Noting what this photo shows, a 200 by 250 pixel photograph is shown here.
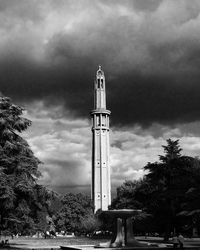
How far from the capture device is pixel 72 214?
86.8 metres

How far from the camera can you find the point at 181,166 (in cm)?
4316

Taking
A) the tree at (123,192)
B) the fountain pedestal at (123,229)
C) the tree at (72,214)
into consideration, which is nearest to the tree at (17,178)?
the fountain pedestal at (123,229)

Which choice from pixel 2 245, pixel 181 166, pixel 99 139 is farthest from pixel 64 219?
pixel 2 245

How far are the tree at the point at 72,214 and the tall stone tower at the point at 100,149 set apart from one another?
16.2 m

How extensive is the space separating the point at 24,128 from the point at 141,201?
21552mm

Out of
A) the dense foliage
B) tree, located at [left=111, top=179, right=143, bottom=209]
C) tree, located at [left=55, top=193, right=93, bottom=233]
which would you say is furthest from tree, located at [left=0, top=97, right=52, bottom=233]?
tree, located at [left=55, top=193, right=93, bottom=233]

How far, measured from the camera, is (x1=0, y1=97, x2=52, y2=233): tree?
27.2 m

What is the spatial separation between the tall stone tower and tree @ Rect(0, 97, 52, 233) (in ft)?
251

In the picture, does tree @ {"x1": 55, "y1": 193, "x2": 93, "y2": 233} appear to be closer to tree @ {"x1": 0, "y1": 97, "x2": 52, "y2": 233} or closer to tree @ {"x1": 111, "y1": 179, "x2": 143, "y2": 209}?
tree @ {"x1": 111, "y1": 179, "x2": 143, "y2": 209}

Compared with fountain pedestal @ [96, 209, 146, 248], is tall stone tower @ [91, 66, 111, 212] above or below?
above

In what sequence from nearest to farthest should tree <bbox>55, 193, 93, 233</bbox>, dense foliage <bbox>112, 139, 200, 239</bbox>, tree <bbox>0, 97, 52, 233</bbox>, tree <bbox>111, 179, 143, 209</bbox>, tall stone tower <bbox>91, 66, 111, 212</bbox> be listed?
tree <bbox>0, 97, 52, 233</bbox> < dense foliage <bbox>112, 139, 200, 239</bbox> < tree <bbox>111, 179, 143, 209</bbox> < tree <bbox>55, 193, 93, 233</bbox> < tall stone tower <bbox>91, 66, 111, 212</bbox>

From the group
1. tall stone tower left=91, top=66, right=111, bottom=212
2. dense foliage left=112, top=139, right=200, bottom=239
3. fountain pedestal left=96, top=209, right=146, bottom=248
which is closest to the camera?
fountain pedestal left=96, top=209, right=146, bottom=248

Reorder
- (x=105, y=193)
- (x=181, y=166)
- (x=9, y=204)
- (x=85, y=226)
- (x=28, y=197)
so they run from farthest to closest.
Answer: (x=105, y=193) → (x=85, y=226) → (x=181, y=166) → (x=28, y=197) → (x=9, y=204)

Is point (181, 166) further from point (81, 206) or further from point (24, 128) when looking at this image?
point (81, 206)
